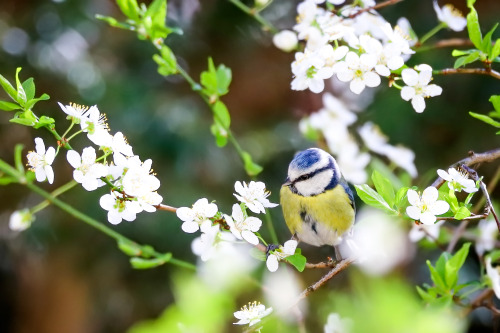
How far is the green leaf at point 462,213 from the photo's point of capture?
683 millimetres

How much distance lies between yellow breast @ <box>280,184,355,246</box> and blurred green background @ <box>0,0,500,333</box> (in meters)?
0.78

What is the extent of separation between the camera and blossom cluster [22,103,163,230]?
691 millimetres

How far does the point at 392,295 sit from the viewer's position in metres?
0.30

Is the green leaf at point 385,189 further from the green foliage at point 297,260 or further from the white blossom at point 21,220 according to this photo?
the white blossom at point 21,220

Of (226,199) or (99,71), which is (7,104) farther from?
(99,71)

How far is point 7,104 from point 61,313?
201cm

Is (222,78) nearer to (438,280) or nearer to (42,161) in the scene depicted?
(42,161)

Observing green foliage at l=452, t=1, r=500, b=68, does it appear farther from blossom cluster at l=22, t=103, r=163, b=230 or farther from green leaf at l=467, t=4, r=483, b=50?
blossom cluster at l=22, t=103, r=163, b=230

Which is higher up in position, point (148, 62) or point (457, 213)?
point (457, 213)

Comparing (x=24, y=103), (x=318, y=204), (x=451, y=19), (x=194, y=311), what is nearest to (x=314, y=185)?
(x=318, y=204)

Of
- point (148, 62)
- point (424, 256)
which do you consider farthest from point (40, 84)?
point (424, 256)

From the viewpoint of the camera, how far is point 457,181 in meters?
0.72

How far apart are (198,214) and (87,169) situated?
0.13 metres

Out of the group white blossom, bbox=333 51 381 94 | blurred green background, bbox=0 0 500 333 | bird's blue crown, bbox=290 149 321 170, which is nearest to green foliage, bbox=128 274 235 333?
white blossom, bbox=333 51 381 94
